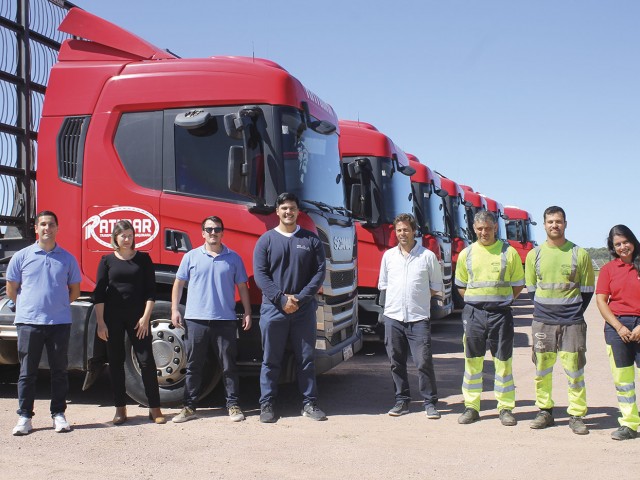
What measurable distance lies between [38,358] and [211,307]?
142 centimetres

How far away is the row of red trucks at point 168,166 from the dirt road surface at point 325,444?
1.87 feet

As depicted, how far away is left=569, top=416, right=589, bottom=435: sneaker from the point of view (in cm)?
572

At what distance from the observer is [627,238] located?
5.73m

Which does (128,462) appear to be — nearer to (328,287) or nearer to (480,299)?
(328,287)

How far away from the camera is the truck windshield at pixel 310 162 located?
647cm

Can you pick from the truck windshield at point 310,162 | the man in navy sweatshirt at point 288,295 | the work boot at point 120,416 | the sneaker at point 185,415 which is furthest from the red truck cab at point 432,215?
the work boot at point 120,416

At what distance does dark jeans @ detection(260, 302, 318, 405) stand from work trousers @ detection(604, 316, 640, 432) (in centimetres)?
241

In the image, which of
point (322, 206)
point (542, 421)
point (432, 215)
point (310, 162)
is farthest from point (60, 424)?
point (432, 215)

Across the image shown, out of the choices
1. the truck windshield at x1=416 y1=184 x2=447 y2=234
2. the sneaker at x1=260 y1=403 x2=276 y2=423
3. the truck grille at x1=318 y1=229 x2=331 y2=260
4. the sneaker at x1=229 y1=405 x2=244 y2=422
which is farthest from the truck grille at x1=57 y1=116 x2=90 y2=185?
the truck windshield at x1=416 y1=184 x2=447 y2=234

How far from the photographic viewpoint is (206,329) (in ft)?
20.6

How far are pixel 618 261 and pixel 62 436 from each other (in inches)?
177

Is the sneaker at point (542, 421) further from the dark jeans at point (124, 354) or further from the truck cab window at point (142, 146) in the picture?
the truck cab window at point (142, 146)

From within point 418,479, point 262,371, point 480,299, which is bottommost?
point 418,479

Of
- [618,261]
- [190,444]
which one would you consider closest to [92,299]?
[190,444]
